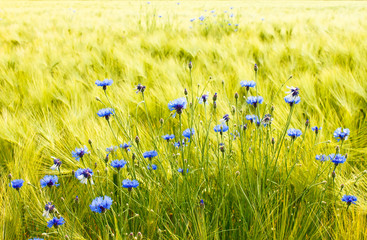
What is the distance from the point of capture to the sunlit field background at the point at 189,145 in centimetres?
75

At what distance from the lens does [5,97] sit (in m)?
1.59

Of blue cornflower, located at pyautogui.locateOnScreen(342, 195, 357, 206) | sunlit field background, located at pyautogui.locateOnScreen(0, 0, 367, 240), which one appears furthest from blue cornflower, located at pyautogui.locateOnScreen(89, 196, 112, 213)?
blue cornflower, located at pyautogui.locateOnScreen(342, 195, 357, 206)

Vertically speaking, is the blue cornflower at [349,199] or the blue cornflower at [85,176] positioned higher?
the blue cornflower at [85,176]

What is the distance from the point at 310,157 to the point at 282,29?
8.99 ft

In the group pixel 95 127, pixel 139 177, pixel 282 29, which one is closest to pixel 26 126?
pixel 95 127

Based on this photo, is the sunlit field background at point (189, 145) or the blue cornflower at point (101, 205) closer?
the blue cornflower at point (101, 205)

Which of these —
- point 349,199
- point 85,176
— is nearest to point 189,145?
point 85,176

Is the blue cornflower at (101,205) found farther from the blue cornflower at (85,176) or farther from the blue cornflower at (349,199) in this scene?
the blue cornflower at (349,199)

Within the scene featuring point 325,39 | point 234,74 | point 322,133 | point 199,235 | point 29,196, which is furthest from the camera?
point 325,39

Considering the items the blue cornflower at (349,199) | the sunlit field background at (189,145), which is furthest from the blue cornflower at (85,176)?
the blue cornflower at (349,199)

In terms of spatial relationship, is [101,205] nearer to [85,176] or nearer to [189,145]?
[85,176]

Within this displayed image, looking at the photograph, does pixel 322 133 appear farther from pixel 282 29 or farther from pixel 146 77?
pixel 282 29

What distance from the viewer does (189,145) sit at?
86 cm

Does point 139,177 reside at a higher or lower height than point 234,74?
lower
